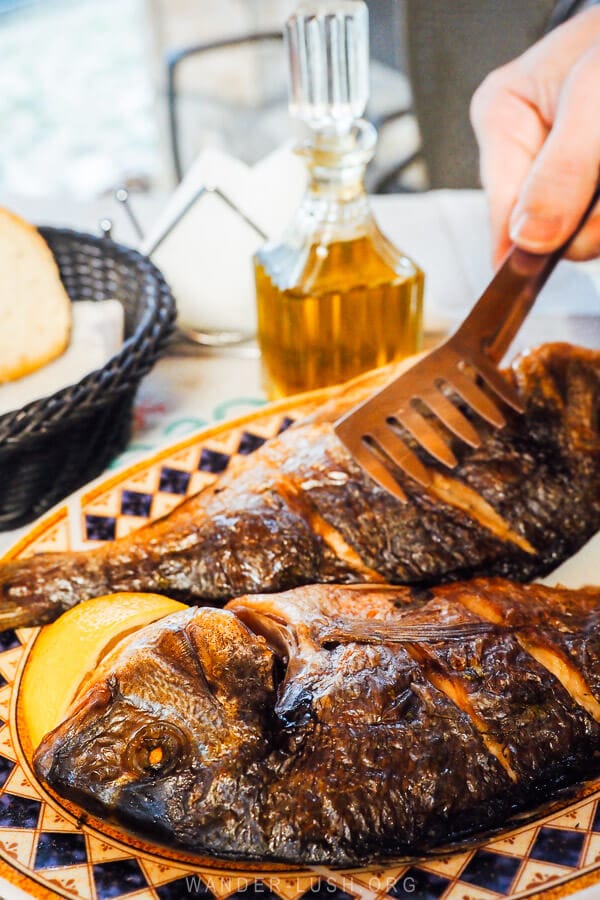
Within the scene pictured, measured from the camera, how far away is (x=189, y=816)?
875 millimetres

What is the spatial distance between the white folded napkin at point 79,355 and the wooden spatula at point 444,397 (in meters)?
0.65

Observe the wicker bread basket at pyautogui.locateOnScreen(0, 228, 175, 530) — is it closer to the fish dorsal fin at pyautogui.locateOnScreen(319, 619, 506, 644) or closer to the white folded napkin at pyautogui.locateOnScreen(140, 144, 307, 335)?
the white folded napkin at pyautogui.locateOnScreen(140, 144, 307, 335)

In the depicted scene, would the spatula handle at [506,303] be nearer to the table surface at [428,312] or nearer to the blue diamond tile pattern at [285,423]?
the blue diamond tile pattern at [285,423]

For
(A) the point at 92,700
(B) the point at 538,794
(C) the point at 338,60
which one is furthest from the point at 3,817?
(C) the point at 338,60

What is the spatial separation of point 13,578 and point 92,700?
39 centimetres

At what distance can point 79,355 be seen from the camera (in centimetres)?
180

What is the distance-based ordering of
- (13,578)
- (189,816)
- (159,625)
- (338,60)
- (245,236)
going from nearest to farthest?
(189,816)
(159,625)
(13,578)
(338,60)
(245,236)

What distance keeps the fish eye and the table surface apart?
806mm

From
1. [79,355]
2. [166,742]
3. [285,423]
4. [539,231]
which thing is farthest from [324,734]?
[79,355]

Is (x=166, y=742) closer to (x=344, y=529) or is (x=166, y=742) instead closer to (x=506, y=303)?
(x=344, y=529)

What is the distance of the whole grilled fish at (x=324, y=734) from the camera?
2.88ft

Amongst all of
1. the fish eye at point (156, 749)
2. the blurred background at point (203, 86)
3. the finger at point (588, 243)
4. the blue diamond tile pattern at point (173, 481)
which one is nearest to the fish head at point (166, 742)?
the fish eye at point (156, 749)

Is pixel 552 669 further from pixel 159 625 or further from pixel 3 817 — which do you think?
pixel 3 817

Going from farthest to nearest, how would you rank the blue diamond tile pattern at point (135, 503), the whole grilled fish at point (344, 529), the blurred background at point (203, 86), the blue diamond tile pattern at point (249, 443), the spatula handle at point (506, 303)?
the blurred background at point (203, 86), the blue diamond tile pattern at point (249, 443), the blue diamond tile pattern at point (135, 503), the spatula handle at point (506, 303), the whole grilled fish at point (344, 529)
